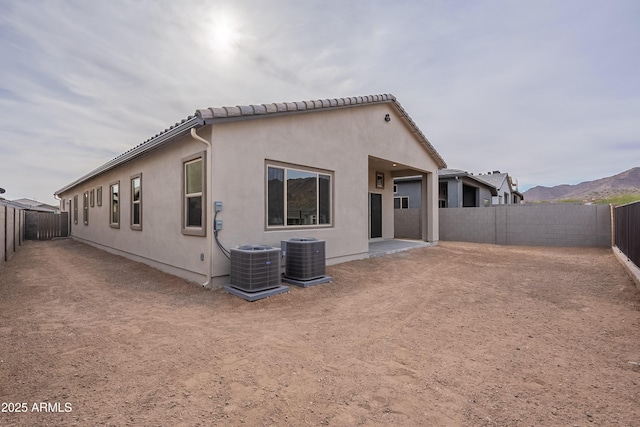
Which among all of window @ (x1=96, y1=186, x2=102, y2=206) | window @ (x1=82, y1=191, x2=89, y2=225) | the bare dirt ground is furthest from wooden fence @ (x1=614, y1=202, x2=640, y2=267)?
window @ (x1=82, y1=191, x2=89, y2=225)

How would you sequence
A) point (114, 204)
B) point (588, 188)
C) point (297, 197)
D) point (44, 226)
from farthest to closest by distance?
point (588, 188) < point (44, 226) < point (114, 204) < point (297, 197)

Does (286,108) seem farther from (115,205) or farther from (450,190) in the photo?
(450,190)

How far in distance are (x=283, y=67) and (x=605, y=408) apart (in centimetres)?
1099

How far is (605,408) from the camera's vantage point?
213 centimetres

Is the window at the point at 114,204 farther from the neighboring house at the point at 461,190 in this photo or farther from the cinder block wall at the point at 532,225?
the neighboring house at the point at 461,190

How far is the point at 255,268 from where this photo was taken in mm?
5164

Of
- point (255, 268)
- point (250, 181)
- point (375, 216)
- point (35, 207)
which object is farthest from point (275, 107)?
point (35, 207)

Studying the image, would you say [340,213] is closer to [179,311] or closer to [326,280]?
[326,280]

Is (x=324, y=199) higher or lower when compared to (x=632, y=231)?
higher

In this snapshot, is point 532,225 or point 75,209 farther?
point 75,209

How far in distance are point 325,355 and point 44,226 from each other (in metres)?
21.7

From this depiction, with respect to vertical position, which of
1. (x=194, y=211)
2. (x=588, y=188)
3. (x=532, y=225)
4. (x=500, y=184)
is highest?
(x=588, y=188)

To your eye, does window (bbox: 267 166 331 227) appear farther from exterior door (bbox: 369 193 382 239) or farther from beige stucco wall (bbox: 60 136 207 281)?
exterior door (bbox: 369 193 382 239)

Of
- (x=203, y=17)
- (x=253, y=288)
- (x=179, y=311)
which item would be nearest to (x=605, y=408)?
(x=253, y=288)
